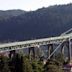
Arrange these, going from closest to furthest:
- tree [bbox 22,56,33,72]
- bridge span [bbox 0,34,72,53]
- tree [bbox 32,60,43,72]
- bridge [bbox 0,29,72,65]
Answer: tree [bbox 22,56,33,72] < tree [bbox 32,60,43,72] < bridge span [bbox 0,34,72,53] < bridge [bbox 0,29,72,65]

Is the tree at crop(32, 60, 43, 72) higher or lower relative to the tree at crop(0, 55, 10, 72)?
lower

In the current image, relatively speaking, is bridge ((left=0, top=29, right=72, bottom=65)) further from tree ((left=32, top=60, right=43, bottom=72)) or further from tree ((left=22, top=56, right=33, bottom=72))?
tree ((left=22, top=56, right=33, bottom=72))

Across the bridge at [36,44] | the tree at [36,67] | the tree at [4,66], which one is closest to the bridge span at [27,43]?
the bridge at [36,44]

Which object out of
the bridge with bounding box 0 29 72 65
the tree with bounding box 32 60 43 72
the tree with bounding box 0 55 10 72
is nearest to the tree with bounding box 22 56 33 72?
the tree with bounding box 0 55 10 72

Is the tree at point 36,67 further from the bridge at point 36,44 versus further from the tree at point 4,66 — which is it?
the bridge at point 36,44


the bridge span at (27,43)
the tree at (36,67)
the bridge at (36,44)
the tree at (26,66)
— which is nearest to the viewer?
the tree at (26,66)

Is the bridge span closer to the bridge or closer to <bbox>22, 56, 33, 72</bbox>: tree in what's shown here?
the bridge

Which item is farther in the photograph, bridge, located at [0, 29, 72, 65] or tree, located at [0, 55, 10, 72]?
bridge, located at [0, 29, 72, 65]

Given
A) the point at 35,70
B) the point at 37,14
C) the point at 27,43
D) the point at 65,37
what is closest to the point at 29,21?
the point at 37,14

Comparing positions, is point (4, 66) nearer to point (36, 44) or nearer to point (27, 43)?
point (27, 43)

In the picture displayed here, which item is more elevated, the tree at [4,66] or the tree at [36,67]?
the tree at [4,66]

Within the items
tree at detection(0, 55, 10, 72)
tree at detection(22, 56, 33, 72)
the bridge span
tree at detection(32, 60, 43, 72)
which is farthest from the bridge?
tree at detection(22, 56, 33, 72)

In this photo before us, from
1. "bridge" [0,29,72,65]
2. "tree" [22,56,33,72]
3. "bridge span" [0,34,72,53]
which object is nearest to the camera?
"tree" [22,56,33,72]
